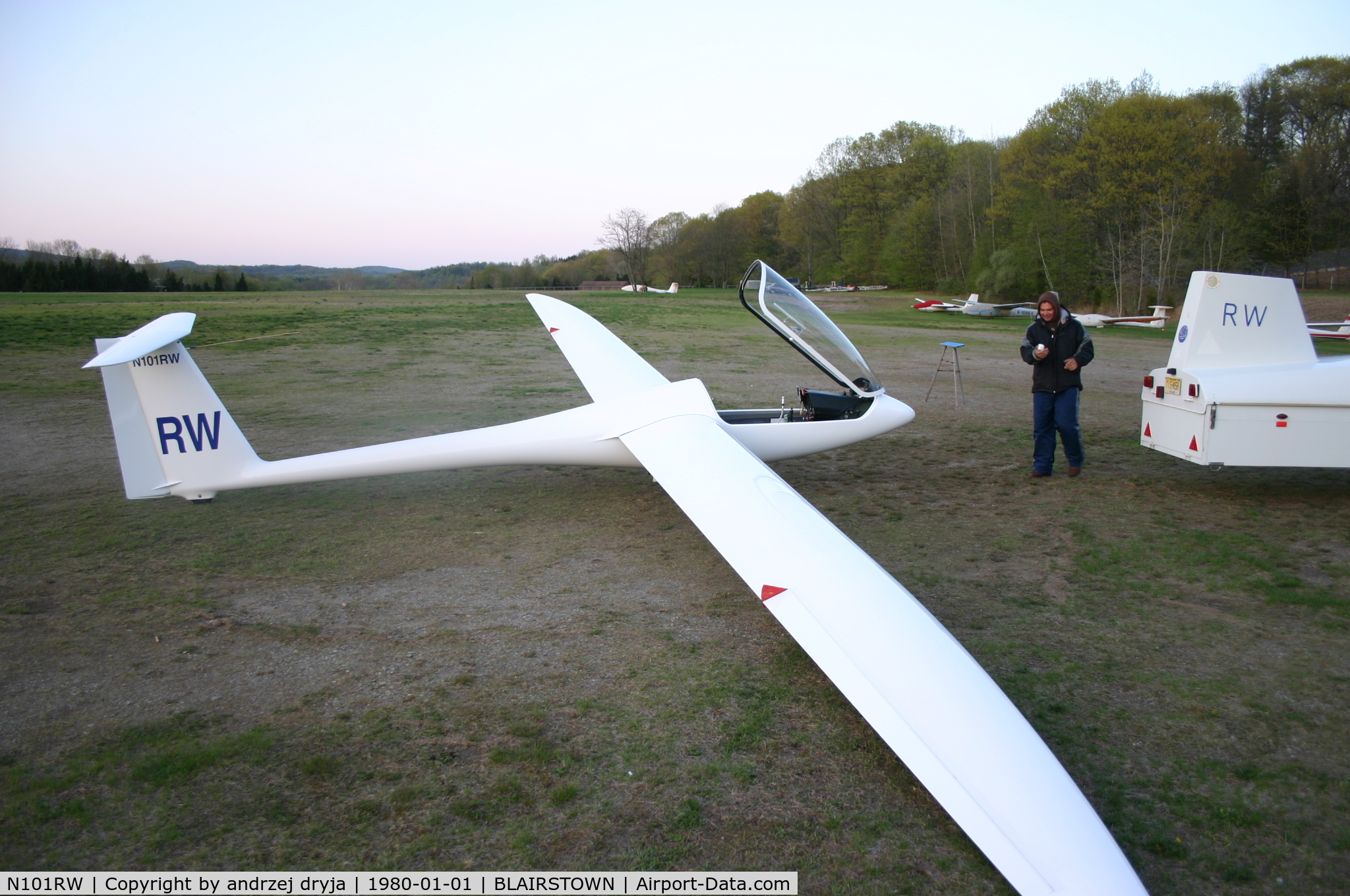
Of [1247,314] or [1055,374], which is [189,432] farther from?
[1247,314]

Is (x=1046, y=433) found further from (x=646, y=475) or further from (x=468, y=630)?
(x=468, y=630)

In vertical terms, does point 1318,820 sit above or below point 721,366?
below

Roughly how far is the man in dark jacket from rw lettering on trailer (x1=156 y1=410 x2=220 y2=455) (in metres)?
7.24

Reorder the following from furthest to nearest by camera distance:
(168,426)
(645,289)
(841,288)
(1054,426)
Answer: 1. (645,289)
2. (841,288)
3. (1054,426)
4. (168,426)

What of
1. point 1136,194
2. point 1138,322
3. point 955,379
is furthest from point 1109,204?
→ point 955,379

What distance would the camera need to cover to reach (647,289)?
224 ft

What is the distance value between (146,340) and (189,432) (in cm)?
82

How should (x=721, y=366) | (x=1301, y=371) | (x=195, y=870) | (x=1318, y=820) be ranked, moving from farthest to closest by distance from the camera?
(x=721, y=366), (x=1301, y=371), (x=1318, y=820), (x=195, y=870)

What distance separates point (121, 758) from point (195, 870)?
0.94m

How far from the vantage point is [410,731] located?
3.39 meters

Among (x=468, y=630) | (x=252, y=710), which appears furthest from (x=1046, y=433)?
(x=252, y=710)

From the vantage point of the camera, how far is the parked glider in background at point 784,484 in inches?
98.2

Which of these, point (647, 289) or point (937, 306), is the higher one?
point (647, 289)

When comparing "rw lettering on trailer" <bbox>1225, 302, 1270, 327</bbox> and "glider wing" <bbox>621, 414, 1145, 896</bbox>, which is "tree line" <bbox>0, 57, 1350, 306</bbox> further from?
"glider wing" <bbox>621, 414, 1145, 896</bbox>
